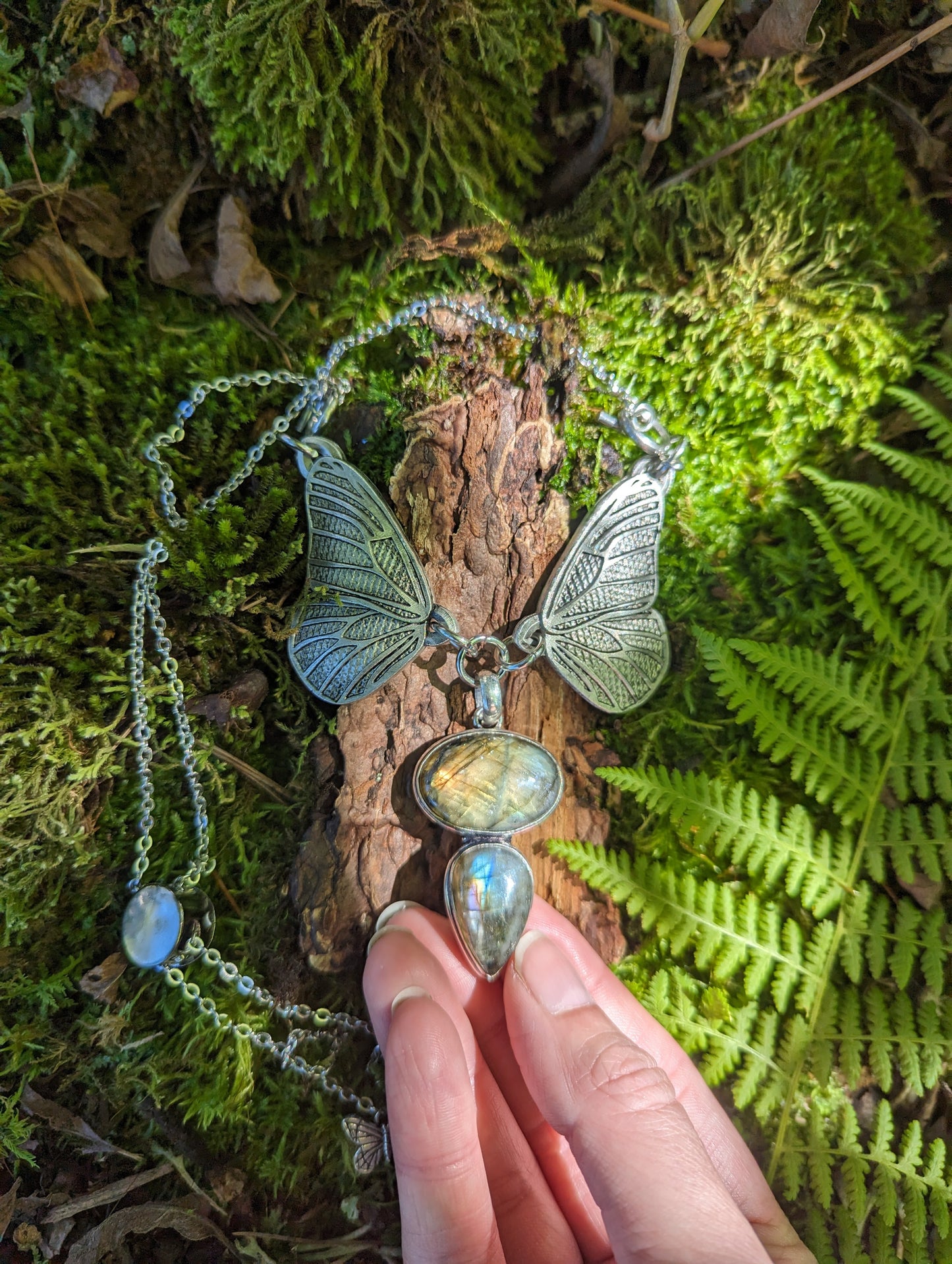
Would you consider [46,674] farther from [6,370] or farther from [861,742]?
[861,742]

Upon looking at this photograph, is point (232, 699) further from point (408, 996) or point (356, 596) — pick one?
point (408, 996)

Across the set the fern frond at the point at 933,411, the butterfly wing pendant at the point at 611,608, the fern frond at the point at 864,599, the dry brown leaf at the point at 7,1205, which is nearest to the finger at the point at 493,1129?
the butterfly wing pendant at the point at 611,608

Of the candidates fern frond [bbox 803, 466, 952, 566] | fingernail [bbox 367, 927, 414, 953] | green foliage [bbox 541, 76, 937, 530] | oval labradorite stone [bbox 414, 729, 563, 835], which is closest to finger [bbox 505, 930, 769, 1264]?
fingernail [bbox 367, 927, 414, 953]

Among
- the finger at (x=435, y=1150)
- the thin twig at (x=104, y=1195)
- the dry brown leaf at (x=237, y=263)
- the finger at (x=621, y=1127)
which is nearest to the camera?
the finger at (x=621, y=1127)

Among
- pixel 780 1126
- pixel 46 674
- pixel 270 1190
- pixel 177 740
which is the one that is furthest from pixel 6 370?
pixel 780 1126

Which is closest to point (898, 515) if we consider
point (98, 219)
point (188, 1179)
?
point (98, 219)

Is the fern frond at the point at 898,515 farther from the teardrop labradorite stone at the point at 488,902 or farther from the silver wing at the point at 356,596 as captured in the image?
the teardrop labradorite stone at the point at 488,902
